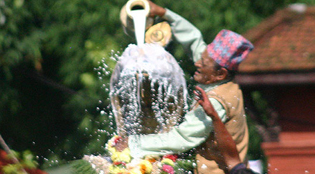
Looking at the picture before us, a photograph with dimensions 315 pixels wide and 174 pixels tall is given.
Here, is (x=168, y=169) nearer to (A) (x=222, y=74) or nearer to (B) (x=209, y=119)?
(B) (x=209, y=119)

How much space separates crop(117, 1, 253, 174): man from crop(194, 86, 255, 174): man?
0.08m

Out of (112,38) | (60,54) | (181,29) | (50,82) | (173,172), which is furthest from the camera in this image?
(50,82)

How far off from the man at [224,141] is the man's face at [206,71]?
22cm

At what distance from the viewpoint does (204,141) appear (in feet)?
10.6

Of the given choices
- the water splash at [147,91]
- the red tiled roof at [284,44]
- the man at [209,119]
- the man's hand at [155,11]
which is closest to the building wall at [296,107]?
the red tiled roof at [284,44]

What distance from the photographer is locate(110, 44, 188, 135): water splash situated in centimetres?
319

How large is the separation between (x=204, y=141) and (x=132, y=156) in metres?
0.41

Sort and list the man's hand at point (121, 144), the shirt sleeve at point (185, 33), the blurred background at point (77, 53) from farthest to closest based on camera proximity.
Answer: the blurred background at point (77, 53) < the shirt sleeve at point (185, 33) < the man's hand at point (121, 144)

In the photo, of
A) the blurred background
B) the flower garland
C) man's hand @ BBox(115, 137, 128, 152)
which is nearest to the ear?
the flower garland

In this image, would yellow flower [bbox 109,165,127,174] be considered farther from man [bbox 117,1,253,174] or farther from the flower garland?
man [bbox 117,1,253,174]

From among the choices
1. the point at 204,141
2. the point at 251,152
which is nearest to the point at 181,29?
the point at 204,141

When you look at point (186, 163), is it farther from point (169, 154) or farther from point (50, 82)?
point (50, 82)

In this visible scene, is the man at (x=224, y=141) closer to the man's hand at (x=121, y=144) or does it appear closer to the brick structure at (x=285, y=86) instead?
the brick structure at (x=285, y=86)

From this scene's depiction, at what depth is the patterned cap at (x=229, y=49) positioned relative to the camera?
3211mm
